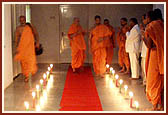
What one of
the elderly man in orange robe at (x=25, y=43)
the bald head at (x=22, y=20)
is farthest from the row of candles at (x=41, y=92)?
the bald head at (x=22, y=20)

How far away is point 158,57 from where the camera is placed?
179 inches

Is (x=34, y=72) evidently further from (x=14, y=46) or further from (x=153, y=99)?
(x=153, y=99)

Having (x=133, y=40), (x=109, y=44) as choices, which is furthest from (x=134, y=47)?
(x=109, y=44)

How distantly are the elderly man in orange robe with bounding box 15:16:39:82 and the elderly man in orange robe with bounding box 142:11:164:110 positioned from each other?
183 centimetres

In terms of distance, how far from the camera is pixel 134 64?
7.25 metres

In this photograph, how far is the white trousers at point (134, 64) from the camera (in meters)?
7.18

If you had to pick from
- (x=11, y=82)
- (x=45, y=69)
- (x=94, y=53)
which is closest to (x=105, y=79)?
(x=94, y=53)

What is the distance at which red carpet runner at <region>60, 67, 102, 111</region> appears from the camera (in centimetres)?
516

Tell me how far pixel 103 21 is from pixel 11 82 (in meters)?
2.50

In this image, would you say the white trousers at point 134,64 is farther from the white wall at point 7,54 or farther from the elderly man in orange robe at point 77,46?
the white wall at point 7,54

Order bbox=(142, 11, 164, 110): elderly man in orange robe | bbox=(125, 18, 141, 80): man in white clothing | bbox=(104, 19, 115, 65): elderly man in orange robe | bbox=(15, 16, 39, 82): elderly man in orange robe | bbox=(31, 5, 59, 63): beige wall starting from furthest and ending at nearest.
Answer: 1. bbox=(104, 19, 115, 65): elderly man in orange robe
2. bbox=(125, 18, 141, 80): man in white clothing
3. bbox=(31, 5, 59, 63): beige wall
4. bbox=(15, 16, 39, 82): elderly man in orange robe
5. bbox=(142, 11, 164, 110): elderly man in orange robe

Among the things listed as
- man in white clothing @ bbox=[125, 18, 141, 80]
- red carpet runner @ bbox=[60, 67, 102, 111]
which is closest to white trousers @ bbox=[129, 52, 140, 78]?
man in white clothing @ bbox=[125, 18, 141, 80]

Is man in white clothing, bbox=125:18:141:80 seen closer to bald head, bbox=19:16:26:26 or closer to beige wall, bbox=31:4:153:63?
beige wall, bbox=31:4:153:63

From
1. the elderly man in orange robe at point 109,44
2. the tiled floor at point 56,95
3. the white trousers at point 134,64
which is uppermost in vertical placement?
the elderly man in orange robe at point 109,44
